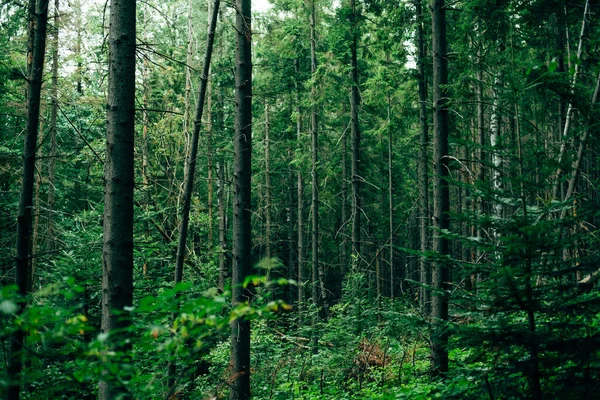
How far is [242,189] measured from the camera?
7598 millimetres

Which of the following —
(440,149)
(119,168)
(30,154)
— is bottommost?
(119,168)

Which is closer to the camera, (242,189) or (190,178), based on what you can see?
(190,178)

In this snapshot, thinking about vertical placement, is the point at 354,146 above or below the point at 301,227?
above

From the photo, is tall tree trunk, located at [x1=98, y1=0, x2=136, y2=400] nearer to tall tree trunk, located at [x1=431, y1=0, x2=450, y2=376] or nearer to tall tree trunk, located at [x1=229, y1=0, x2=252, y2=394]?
tall tree trunk, located at [x1=229, y1=0, x2=252, y2=394]

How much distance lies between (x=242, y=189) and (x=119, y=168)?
11.7 feet

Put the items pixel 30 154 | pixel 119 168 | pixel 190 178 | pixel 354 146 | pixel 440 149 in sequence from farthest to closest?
pixel 354 146, pixel 440 149, pixel 190 178, pixel 30 154, pixel 119 168

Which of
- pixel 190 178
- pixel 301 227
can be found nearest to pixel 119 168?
pixel 190 178

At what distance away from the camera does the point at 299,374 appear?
10.2 meters

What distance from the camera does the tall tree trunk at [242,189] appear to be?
738cm

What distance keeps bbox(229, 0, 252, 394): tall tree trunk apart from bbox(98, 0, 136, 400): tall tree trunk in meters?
3.42

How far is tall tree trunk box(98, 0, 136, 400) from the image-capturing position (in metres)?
3.98

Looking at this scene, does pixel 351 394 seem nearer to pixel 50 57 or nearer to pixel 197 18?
pixel 50 57

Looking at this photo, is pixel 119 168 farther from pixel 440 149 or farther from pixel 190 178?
pixel 440 149

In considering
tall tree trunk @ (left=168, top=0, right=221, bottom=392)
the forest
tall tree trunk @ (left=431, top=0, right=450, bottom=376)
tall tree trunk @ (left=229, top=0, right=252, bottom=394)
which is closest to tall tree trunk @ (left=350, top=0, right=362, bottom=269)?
the forest
